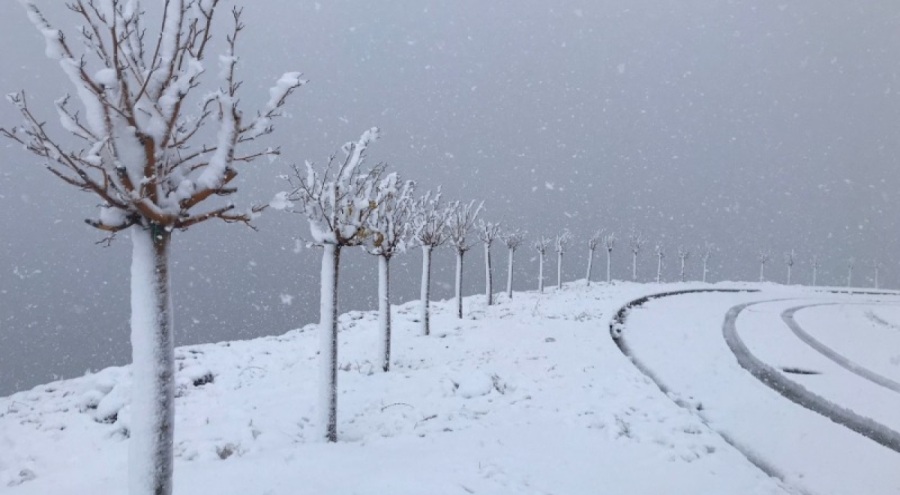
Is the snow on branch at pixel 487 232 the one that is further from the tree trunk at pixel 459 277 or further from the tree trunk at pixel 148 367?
the tree trunk at pixel 148 367

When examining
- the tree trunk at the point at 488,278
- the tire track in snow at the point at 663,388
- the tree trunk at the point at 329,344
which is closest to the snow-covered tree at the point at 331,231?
the tree trunk at the point at 329,344

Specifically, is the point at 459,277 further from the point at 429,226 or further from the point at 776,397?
the point at 776,397

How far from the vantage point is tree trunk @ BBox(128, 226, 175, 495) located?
4305 mm

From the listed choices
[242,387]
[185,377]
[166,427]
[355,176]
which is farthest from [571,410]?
[185,377]

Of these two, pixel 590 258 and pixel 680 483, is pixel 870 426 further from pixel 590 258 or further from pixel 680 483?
pixel 590 258

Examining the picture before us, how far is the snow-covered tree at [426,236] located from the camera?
18562mm

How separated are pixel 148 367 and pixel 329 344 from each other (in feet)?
15.5

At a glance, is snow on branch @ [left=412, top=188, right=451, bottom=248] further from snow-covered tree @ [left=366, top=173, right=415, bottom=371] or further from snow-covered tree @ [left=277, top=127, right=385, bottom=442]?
snow-covered tree @ [left=277, top=127, right=385, bottom=442]

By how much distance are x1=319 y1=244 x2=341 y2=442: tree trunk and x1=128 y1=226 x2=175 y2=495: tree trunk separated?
14.3ft

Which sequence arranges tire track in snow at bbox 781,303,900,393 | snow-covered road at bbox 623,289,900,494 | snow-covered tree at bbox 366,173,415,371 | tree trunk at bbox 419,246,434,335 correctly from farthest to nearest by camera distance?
tree trunk at bbox 419,246,434,335
snow-covered tree at bbox 366,173,415,371
tire track in snow at bbox 781,303,900,393
snow-covered road at bbox 623,289,900,494

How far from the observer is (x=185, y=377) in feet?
45.0

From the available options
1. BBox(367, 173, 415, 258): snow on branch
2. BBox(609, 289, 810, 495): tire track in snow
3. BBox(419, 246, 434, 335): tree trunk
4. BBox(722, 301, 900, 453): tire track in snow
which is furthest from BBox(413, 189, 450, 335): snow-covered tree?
BBox(722, 301, 900, 453): tire track in snow

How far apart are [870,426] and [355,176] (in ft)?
37.8

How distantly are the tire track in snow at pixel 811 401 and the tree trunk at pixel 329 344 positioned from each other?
1004cm
